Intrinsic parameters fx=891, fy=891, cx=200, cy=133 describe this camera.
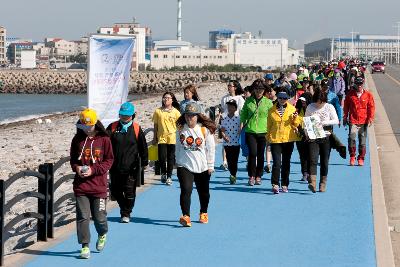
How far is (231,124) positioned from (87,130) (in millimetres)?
5731

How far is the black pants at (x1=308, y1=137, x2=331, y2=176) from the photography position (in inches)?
527

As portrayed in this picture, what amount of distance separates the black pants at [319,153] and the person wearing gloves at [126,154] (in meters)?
3.52

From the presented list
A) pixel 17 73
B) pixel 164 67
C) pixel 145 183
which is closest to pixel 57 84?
pixel 17 73

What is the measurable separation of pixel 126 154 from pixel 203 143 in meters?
0.93

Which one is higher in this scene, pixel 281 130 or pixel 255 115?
pixel 255 115

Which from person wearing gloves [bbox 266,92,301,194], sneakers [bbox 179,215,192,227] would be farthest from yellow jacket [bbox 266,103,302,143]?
sneakers [bbox 179,215,192,227]

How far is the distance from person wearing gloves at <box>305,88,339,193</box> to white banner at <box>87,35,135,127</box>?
10.2 ft

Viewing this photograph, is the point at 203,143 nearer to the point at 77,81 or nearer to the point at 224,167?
the point at 224,167

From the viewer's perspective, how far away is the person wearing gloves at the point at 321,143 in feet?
44.0

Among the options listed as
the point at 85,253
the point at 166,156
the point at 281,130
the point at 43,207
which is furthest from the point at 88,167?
the point at 166,156

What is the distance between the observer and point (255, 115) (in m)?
13.9

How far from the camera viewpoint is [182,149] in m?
10.7

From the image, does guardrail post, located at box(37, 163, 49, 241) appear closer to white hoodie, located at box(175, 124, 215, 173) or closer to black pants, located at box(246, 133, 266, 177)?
white hoodie, located at box(175, 124, 215, 173)

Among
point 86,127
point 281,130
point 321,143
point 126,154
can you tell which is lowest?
point 321,143
